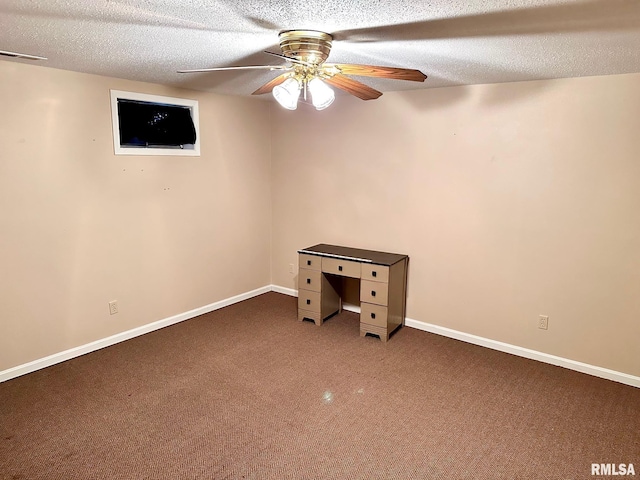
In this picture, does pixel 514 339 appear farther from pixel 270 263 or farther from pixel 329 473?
pixel 270 263

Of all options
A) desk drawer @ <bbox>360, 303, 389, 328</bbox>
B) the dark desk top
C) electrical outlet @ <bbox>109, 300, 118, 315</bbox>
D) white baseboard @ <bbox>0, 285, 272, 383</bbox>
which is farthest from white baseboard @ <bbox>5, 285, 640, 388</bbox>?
the dark desk top

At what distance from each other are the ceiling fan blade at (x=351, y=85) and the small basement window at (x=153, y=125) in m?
1.89

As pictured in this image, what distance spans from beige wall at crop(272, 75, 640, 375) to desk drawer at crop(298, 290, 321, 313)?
721 mm

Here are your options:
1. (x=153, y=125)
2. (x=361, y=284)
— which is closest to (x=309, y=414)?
(x=361, y=284)

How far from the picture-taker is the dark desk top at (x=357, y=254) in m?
3.79

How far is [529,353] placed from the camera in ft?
11.4

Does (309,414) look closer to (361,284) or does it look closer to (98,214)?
(361,284)

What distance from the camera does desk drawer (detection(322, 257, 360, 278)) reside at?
3.85 m

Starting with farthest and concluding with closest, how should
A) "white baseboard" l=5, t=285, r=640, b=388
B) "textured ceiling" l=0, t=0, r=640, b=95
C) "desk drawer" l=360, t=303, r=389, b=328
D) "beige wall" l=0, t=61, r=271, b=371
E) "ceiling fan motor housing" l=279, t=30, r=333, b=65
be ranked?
"desk drawer" l=360, t=303, r=389, b=328 < "white baseboard" l=5, t=285, r=640, b=388 < "beige wall" l=0, t=61, r=271, b=371 < "ceiling fan motor housing" l=279, t=30, r=333, b=65 < "textured ceiling" l=0, t=0, r=640, b=95

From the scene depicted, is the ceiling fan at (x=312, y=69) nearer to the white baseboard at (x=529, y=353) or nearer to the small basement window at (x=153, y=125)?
the small basement window at (x=153, y=125)

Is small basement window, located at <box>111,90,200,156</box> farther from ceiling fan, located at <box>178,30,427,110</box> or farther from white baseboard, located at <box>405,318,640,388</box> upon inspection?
white baseboard, located at <box>405,318,640,388</box>

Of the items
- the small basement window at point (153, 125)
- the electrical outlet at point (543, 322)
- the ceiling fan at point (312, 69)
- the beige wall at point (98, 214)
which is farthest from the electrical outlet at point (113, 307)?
the electrical outlet at point (543, 322)

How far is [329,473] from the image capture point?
7.18 ft

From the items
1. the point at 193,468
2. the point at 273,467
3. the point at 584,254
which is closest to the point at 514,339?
the point at 584,254
